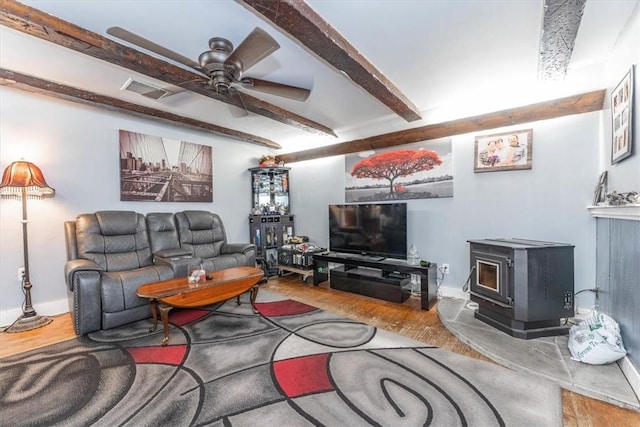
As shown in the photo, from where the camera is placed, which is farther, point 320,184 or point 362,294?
point 320,184

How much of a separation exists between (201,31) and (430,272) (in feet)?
10.5

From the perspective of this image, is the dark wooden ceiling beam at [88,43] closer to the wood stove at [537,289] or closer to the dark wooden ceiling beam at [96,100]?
the dark wooden ceiling beam at [96,100]

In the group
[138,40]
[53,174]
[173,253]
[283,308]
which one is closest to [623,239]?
[283,308]

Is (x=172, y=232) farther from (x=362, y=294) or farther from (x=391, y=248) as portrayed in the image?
(x=391, y=248)

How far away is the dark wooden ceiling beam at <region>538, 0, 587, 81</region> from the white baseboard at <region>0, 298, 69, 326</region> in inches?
202

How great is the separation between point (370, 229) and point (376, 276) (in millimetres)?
648

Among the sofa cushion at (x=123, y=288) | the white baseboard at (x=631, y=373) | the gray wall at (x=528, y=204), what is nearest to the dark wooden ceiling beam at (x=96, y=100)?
the sofa cushion at (x=123, y=288)

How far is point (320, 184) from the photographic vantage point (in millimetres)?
4883

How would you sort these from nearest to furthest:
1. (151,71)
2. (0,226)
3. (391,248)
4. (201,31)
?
(201,31) → (151,71) → (0,226) → (391,248)

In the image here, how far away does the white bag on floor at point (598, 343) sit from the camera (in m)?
1.87

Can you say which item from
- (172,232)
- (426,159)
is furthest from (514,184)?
(172,232)

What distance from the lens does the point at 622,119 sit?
2.03 m

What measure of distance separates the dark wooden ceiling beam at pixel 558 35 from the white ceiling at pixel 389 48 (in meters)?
0.12

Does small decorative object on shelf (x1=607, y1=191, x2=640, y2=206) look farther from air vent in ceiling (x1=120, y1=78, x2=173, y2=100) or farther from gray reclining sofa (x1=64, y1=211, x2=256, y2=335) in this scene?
gray reclining sofa (x1=64, y1=211, x2=256, y2=335)
